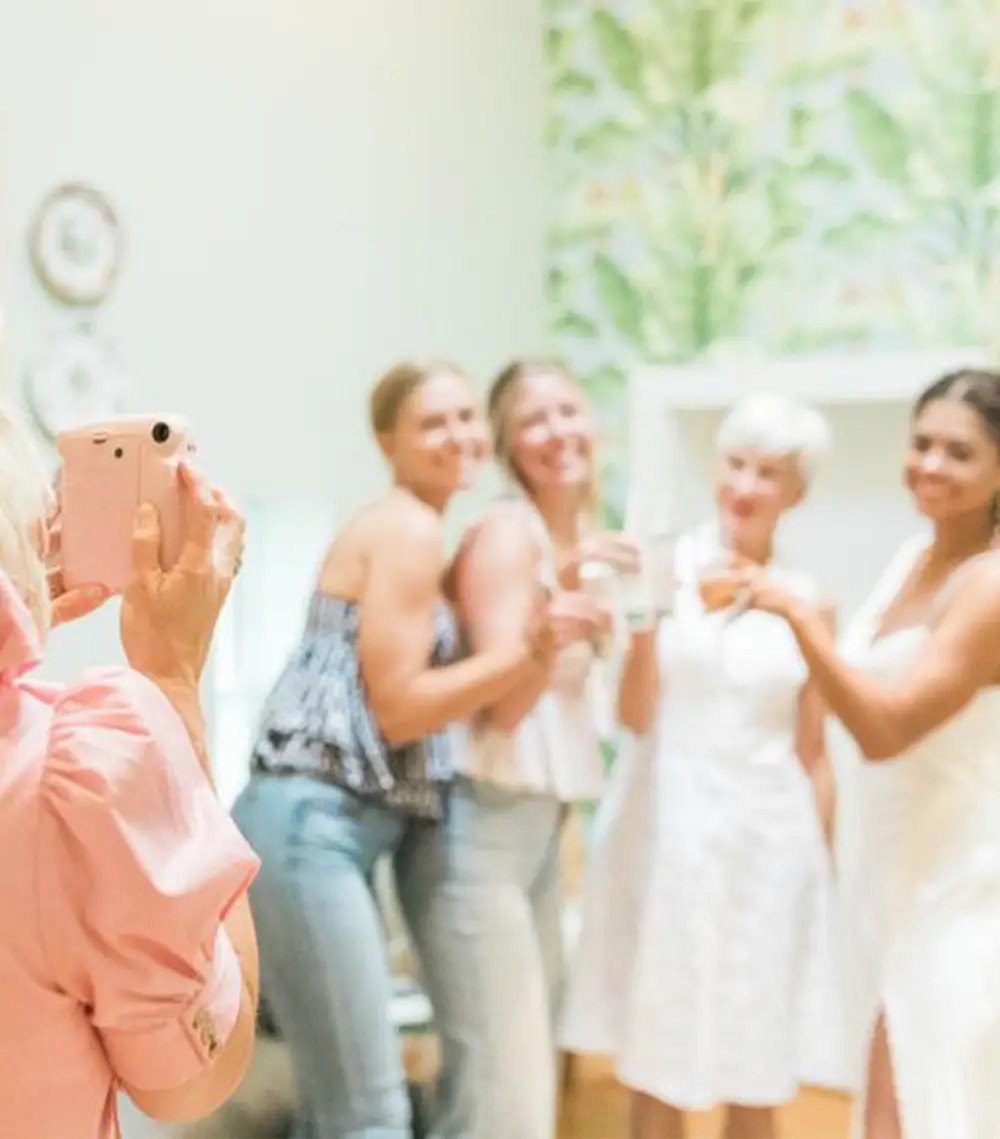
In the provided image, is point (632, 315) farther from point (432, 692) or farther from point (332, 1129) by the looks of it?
point (332, 1129)

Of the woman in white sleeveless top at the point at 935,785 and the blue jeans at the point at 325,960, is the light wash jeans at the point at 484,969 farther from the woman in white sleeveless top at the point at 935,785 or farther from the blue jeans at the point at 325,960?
the woman in white sleeveless top at the point at 935,785

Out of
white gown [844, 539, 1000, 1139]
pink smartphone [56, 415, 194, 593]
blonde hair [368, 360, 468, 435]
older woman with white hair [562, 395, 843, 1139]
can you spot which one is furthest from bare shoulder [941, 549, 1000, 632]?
pink smartphone [56, 415, 194, 593]

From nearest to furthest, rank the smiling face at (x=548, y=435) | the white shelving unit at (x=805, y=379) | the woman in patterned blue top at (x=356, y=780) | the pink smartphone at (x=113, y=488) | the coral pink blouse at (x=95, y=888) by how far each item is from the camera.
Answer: the coral pink blouse at (x=95, y=888) → the pink smartphone at (x=113, y=488) → the woman in patterned blue top at (x=356, y=780) → the smiling face at (x=548, y=435) → the white shelving unit at (x=805, y=379)

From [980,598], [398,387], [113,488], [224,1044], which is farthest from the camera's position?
[398,387]

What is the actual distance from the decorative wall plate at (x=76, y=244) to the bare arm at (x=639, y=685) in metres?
1.01

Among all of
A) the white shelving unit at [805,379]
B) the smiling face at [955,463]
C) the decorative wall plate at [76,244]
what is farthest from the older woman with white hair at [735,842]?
the decorative wall plate at [76,244]

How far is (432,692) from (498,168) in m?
1.76

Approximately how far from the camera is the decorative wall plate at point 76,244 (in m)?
2.34

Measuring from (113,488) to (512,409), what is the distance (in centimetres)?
138

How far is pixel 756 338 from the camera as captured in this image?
3359 mm

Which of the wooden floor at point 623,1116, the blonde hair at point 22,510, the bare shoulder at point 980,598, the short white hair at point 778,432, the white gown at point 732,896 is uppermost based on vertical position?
the blonde hair at point 22,510

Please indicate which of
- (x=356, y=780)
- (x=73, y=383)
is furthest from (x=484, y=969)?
(x=73, y=383)

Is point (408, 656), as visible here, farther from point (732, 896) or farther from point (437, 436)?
point (732, 896)

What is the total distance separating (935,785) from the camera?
201cm
